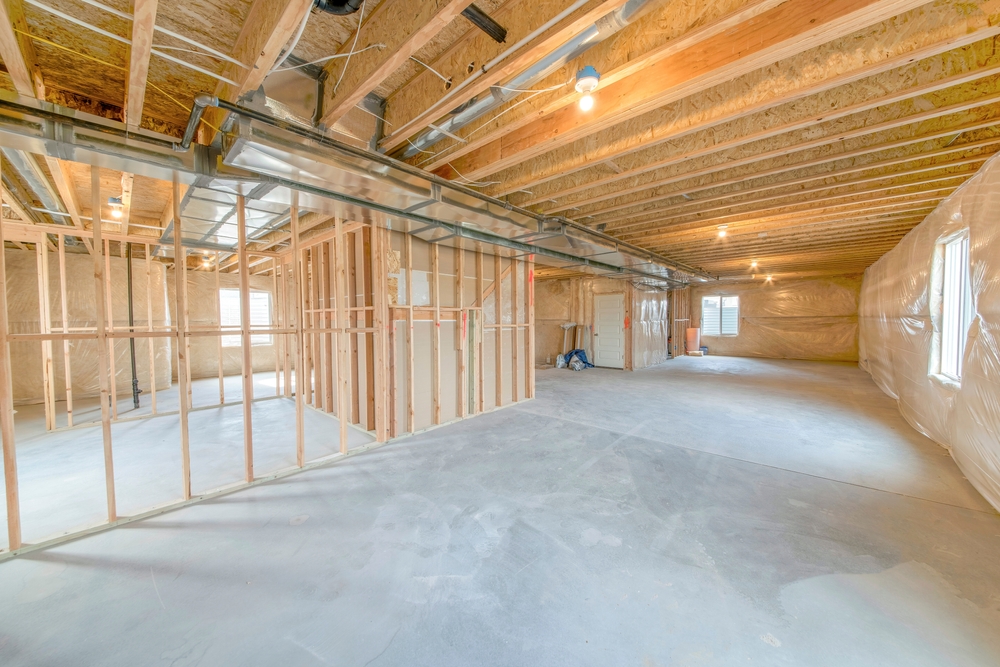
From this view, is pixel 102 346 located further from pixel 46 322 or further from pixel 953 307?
pixel 953 307

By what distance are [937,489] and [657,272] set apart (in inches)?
223

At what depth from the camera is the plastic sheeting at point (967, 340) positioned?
8.30 ft

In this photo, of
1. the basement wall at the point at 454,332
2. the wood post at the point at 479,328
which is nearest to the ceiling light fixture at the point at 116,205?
the basement wall at the point at 454,332

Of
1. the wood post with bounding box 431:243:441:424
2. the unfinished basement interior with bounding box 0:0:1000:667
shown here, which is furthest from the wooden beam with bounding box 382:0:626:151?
the wood post with bounding box 431:243:441:424

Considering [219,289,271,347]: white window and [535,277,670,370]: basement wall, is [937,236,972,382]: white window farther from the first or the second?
[219,289,271,347]: white window

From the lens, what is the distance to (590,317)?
32.0 feet

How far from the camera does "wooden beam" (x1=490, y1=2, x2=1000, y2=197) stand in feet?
5.63

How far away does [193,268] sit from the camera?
779 cm

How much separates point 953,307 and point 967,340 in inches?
54.6

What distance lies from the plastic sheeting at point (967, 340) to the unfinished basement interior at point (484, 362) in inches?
2.1

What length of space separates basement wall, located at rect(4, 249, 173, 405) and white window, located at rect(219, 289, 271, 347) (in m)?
1.60

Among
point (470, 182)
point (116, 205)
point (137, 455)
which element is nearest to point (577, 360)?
point (470, 182)

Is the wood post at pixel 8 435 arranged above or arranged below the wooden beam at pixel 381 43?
below

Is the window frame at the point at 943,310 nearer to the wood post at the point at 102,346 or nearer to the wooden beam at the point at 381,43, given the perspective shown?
the wooden beam at the point at 381,43
